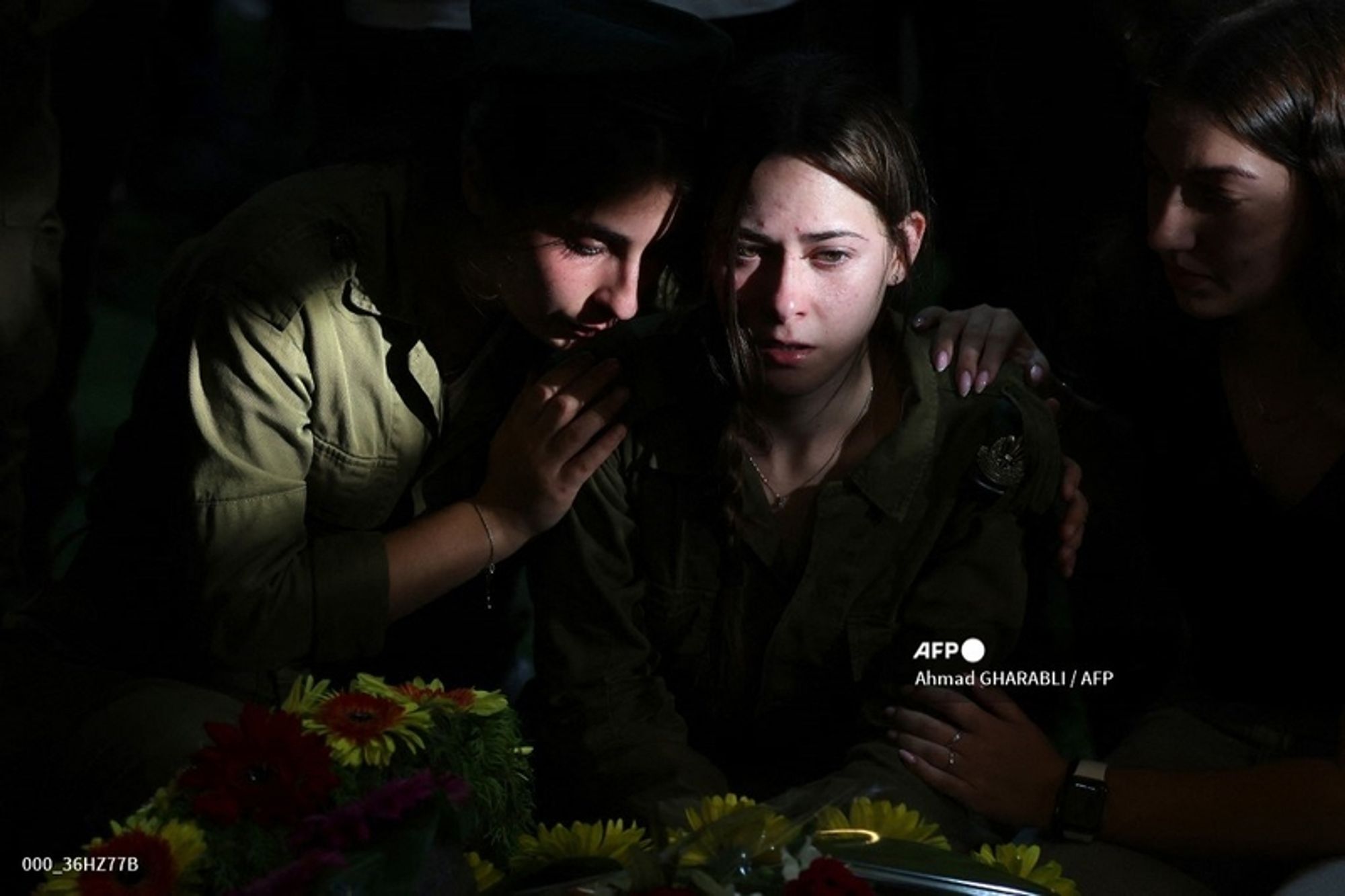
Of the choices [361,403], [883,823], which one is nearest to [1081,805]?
[883,823]

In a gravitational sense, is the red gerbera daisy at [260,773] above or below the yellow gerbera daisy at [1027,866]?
above

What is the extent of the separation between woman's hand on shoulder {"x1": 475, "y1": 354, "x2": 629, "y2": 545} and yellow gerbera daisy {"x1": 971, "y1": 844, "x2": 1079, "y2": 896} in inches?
23.4

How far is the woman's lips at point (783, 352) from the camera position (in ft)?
5.57

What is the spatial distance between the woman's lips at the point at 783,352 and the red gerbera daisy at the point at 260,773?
2.03ft

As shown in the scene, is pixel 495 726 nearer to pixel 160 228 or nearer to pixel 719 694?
pixel 719 694

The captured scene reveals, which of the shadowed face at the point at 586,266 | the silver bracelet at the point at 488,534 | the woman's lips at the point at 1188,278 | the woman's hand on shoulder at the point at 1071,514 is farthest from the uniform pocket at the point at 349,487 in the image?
the woman's lips at the point at 1188,278

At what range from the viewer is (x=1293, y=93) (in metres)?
1.60

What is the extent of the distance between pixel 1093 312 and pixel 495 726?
2.65 ft

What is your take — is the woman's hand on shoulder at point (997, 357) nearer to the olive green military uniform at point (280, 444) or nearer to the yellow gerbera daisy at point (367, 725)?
the olive green military uniform at point (280, 444)

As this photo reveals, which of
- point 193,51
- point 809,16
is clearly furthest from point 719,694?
point 193,51

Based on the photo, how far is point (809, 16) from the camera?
1.83 metres

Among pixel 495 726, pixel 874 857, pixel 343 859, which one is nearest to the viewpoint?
pixel 343 859

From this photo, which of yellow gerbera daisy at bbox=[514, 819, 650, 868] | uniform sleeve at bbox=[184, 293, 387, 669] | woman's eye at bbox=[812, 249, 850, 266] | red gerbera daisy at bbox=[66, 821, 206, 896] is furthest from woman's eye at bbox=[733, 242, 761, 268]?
red gerbera daisy at bbox=[66, 821, 206, 896]

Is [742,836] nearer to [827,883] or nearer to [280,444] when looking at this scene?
[827,883]
